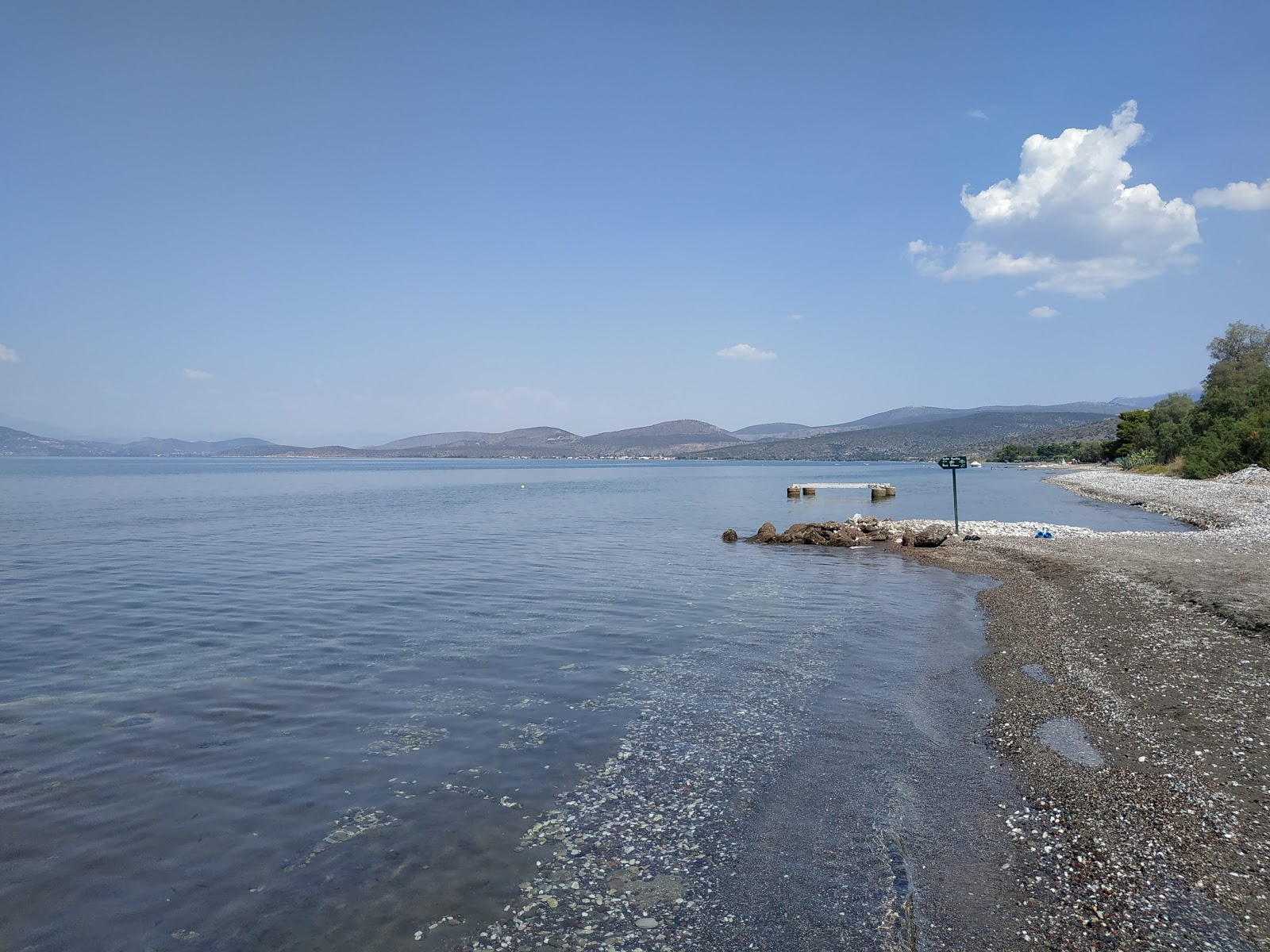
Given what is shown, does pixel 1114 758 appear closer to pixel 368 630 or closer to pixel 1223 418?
pixel 368 630

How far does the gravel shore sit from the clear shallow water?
603 mm

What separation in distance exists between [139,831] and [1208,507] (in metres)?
45.3

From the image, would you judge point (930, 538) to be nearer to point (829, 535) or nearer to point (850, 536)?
point (850, 536)

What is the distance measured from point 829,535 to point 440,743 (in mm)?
24121

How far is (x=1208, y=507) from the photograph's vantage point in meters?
36.7

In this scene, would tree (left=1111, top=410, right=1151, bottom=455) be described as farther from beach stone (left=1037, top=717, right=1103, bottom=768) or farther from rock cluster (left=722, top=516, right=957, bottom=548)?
beach stone (left=1037, top=717, right=1103, bottom=768)

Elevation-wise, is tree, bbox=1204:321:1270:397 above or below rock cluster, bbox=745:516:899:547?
above

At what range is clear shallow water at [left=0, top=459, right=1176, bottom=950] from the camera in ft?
19.0

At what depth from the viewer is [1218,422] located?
6081 centimetres

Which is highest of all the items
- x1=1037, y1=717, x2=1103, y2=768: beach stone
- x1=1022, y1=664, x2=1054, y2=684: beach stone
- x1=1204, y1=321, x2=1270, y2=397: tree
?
x1=1204, y1=321, x2=1270, y2=397: tree

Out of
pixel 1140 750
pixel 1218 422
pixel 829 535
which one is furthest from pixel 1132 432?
pixel 1140 750

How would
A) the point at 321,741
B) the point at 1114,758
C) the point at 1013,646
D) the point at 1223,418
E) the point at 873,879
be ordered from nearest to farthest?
the point at 873,879, the point at 1114,758, the point at 321,741, the point at 1013,646, the point at 1223,418

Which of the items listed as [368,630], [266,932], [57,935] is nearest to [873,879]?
[266,932]

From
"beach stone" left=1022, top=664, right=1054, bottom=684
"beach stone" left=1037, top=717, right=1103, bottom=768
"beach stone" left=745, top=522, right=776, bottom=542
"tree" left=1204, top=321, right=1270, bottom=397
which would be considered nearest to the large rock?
"beach stone" left=745, top=522, right=776, bottom=542
